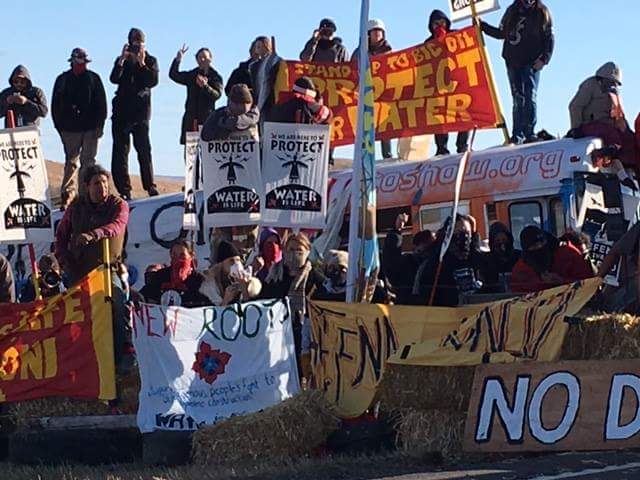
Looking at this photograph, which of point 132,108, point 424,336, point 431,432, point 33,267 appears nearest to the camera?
point 431,432

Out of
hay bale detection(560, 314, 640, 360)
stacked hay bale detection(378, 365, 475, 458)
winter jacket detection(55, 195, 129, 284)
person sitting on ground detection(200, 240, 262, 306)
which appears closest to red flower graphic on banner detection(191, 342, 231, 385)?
person sitting on ground detection(200, 240, 262, 306)

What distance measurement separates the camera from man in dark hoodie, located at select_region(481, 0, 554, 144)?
709 inches

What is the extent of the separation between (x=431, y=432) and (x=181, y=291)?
447 cm

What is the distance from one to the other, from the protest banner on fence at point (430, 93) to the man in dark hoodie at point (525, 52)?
248 cm

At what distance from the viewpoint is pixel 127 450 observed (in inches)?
476

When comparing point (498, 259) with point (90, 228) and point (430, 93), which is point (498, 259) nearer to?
point (430, 93)

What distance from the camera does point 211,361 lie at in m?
12.2

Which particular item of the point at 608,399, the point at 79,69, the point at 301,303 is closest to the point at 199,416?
the point at 301,303

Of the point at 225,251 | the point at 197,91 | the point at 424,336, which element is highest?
the point at 197,91

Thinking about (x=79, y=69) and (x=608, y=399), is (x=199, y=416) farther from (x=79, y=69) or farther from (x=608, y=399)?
(x=79, y=69)

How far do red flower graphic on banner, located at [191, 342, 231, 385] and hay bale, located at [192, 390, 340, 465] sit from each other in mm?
795

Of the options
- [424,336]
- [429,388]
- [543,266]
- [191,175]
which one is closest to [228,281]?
[424,336]

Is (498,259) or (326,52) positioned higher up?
(326,52)

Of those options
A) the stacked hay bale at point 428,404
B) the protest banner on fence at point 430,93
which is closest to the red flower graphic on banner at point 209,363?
the stacked hay bale at point 428,404
